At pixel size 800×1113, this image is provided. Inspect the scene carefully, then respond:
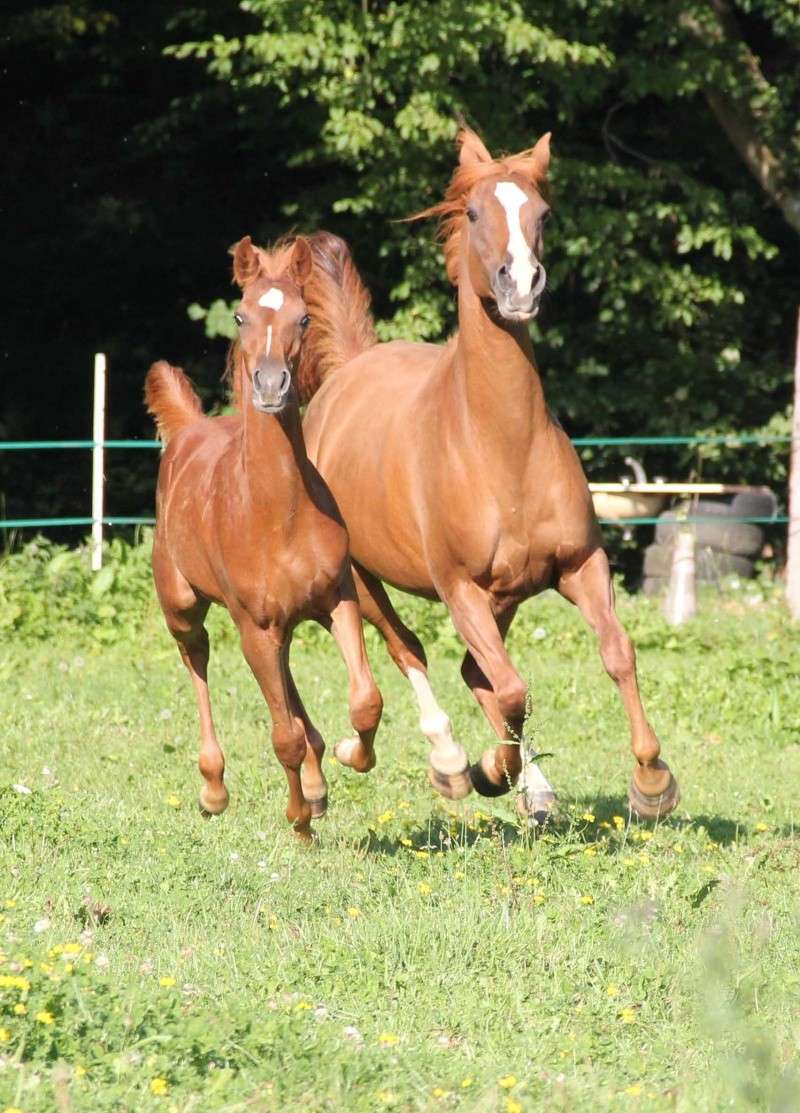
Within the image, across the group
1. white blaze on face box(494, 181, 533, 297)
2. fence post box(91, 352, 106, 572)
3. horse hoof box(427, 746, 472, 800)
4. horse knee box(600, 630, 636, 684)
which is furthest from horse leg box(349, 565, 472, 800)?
fence post box(91, 352, 106, 572)

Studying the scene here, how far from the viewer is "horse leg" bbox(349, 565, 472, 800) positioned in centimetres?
733

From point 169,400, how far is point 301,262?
7.26 ft

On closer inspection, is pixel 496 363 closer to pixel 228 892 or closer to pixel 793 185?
pixel 228 892

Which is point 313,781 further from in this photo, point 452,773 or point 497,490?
point 497,490

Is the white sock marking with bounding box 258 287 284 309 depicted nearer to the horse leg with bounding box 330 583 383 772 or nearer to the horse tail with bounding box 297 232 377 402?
the horse leg with bounding box 330 583 383 772

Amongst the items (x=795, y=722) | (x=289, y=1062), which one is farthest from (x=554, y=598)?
(x=289, y=1062)

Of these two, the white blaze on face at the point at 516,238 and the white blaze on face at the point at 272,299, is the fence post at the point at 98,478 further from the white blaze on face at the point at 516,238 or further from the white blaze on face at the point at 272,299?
the white blaze on face at the point at 516,238

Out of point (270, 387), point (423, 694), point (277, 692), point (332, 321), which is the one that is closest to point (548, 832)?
point (277, 692)

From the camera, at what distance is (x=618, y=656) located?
658 centimetres

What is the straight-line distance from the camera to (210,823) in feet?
24.0

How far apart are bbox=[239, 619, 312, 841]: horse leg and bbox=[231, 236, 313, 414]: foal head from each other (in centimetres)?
91

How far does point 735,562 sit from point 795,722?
6837 millimetres

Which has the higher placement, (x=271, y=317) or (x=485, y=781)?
(x=271, y=317)

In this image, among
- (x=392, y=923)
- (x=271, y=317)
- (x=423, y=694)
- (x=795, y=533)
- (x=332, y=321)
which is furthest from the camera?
(x=795, y=533)
